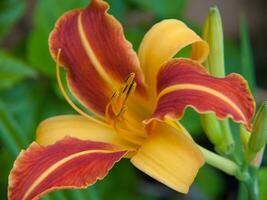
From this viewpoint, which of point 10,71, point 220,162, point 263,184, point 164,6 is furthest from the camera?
point 164,6

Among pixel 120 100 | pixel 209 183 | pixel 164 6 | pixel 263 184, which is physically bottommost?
pixel 209 183

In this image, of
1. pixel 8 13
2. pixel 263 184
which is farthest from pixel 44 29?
pixel 263 184

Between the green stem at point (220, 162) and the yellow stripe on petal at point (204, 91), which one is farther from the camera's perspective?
the green stem at point (220, 162)

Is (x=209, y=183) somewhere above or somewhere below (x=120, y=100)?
below

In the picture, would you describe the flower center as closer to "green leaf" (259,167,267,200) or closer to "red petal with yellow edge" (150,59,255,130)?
"red petal with yellow edge" (150,59,255,130)

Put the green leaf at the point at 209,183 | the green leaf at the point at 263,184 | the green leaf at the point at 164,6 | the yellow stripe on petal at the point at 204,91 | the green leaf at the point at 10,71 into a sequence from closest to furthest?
the yellow stripe on petal at the point at 204,91, the green leaf at the point at 263,184, the green leaf at the point at 10,71, the green leaf at the point at 164,6, the green leaf at the point at 209,183

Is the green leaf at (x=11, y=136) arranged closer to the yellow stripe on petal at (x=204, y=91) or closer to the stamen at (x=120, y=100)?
the stamen at (x=120, y=100)

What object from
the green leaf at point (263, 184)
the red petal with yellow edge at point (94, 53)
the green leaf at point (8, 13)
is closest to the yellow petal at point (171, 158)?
the red petal with yellow edge at point (94, 53)

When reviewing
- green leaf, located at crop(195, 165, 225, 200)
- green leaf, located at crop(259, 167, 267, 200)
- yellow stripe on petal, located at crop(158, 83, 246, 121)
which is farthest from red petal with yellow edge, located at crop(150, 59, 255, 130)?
green leaf, located at crop(195, 165, 225, 200)

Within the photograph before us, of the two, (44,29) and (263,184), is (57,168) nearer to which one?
(263,184)
